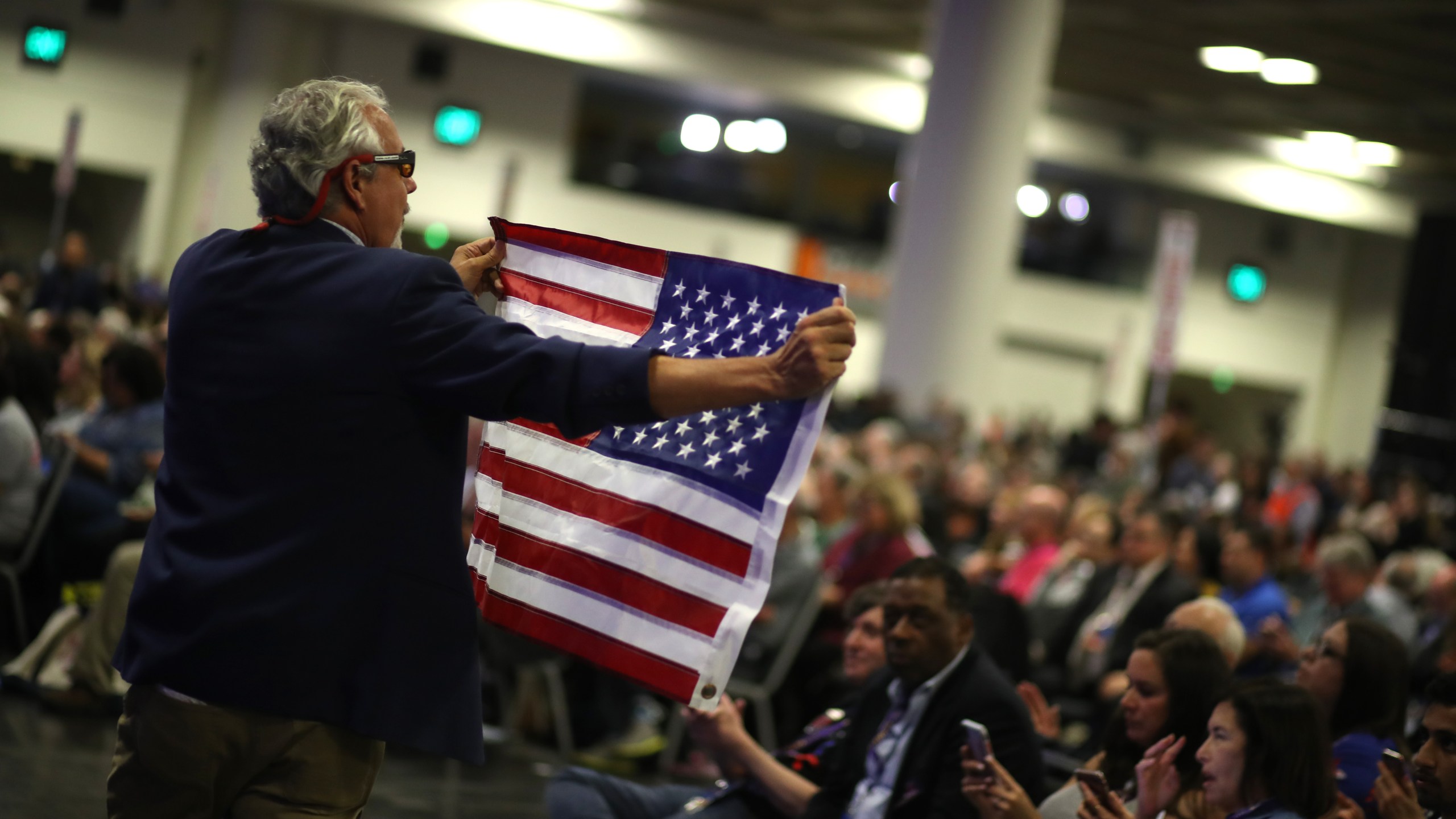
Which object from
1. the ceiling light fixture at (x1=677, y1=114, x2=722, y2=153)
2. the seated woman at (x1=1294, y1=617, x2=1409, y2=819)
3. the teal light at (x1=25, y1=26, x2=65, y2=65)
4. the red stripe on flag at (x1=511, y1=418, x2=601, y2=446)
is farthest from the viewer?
the ceiling light fixture at (x1=677, y1=114, x2=722, y2=153)

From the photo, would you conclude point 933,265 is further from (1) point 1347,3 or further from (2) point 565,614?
(2) point 565,614

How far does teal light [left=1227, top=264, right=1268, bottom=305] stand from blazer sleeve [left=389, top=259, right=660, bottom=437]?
16.6m

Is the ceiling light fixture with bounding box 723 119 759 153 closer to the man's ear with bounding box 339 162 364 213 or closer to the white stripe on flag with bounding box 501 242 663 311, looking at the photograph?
the white stripe on flag with bounding box 501 242 663 311

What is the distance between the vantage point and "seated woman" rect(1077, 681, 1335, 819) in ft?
9.41

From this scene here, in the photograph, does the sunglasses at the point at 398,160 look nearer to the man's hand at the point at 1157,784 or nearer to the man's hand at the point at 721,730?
the man's hand at the point at 721,730

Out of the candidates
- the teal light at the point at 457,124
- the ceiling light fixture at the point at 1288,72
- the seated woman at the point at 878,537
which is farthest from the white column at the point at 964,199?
the seated woman at the point at 878,537

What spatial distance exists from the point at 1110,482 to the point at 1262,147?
12714mm

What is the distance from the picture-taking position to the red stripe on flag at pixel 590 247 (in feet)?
8.39

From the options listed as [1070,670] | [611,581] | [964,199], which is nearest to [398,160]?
[611,581]

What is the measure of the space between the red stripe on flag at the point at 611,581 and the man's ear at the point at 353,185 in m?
0.68

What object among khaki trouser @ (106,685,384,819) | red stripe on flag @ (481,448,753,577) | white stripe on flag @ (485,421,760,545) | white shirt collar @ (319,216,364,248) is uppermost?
white shirt collar @ (319,216,364,248)

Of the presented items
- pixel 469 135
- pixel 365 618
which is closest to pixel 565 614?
pixel 365 618

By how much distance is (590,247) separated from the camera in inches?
102

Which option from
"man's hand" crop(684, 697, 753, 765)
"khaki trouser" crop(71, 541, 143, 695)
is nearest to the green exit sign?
"khaki trouser" crop(71, 541, 143, 695)
